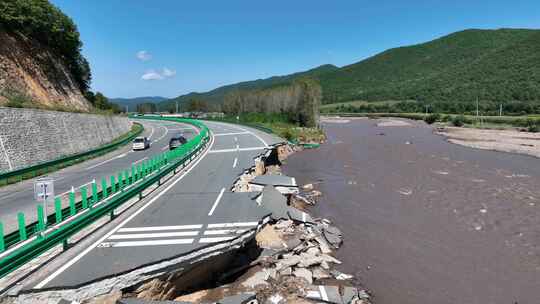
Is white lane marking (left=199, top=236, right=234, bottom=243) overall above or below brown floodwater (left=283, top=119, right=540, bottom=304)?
above

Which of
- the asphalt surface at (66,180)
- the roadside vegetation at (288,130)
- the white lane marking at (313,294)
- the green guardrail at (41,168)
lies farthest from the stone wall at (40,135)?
the roadside vegetation at (288,130)

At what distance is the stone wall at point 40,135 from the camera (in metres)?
20.1

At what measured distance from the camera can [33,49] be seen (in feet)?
122

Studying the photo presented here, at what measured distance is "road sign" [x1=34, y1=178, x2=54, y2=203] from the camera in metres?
8.62

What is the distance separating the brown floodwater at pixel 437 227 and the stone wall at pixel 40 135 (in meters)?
18.0

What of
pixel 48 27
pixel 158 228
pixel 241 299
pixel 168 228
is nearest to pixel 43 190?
pixel 158 228

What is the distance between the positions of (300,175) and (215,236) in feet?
61.4

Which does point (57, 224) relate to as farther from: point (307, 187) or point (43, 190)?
point (307, 187)

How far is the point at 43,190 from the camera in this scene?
Answer: 868 cm

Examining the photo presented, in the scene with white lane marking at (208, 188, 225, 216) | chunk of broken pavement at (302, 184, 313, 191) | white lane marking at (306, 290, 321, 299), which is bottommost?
white lane marking at (306, 290, 321, 299)

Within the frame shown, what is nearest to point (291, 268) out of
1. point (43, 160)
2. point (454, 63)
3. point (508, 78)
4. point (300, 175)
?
point (300, 175)

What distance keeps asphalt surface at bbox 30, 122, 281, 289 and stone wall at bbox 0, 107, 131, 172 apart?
10.4m

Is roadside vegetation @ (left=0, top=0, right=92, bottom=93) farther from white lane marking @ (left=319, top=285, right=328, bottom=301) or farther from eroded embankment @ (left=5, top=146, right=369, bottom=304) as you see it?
white lane marking @ (left=319, top=285, right=328, bottom=301)

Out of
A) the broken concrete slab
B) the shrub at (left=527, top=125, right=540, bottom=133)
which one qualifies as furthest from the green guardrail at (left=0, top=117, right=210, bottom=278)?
the shrub at (left=527, top=125, right=540, bottom=133)
